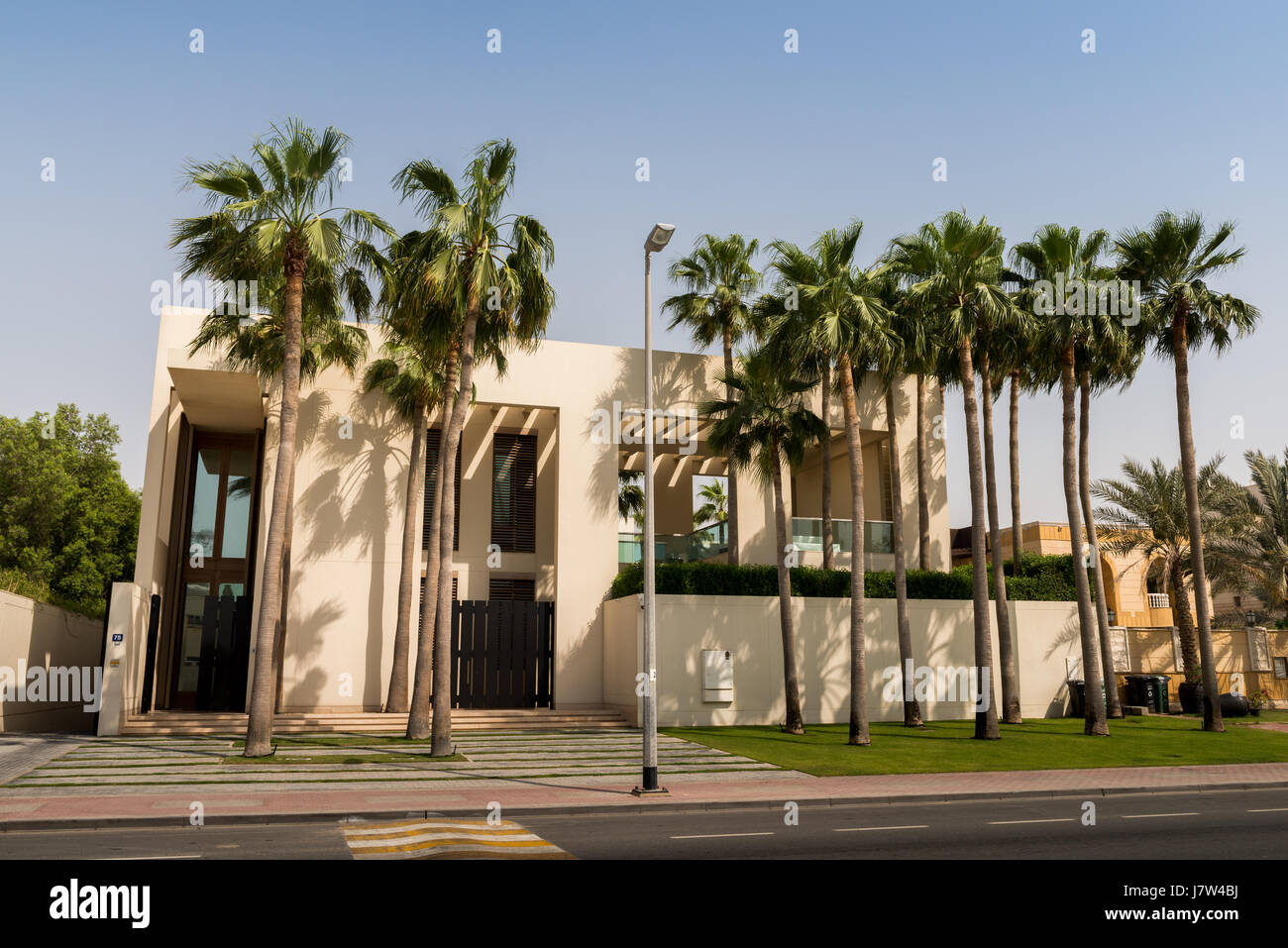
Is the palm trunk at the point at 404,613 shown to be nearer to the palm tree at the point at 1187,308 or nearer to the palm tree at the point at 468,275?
the palm tree at the point at 468,275

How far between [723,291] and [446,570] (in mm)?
13184

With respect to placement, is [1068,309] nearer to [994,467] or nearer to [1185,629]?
[994,467]

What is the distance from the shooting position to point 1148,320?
25891mm

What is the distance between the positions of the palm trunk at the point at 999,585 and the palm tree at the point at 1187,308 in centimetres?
456

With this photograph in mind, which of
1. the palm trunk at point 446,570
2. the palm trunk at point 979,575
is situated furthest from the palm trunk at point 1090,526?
the palm trunk at point 446,570

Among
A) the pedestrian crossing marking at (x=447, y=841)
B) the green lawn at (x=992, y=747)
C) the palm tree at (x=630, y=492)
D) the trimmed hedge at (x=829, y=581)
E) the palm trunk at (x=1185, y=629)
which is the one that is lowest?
the green lawn at (x=992, y=747)

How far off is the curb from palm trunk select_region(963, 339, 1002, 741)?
21.6 feet

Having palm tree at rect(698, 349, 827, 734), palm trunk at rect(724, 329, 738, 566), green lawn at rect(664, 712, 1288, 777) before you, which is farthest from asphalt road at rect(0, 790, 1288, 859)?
palm trunk at rect(724, 329, 738, 566)

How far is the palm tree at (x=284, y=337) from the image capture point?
776 inches

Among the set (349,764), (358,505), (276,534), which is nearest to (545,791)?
(349,764)

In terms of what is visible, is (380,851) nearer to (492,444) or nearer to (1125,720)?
(492,444)

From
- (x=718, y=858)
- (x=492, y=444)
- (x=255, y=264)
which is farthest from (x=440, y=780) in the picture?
(x=492, y=444)

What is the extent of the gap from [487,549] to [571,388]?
5594mm
